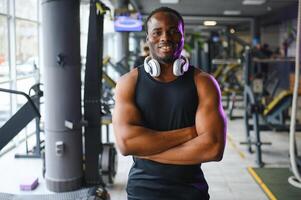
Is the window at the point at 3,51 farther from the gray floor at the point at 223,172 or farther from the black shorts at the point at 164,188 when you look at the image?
the black shorts at the point at 164,188

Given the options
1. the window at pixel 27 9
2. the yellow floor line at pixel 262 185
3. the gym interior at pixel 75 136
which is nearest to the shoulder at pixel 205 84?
the gym interior at pixel 75 136

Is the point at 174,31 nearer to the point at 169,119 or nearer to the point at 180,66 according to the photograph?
the point at 180,66

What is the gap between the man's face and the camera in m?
1.63

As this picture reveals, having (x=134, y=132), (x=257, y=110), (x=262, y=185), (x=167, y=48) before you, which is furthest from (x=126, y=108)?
(x=257, y=110)

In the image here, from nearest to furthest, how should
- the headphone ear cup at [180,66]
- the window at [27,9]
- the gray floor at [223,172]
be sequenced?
the headphone ear cup at [180,66], the gray floor at [223,172], the window at [27,9]

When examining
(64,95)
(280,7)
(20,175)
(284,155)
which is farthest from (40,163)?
(280,7)

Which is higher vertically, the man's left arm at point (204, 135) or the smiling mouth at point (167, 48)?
the smiling mouth at point (167, 48)

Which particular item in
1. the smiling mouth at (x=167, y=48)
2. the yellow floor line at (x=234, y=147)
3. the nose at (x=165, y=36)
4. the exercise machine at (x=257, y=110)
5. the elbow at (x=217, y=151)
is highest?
the nose at (x=165, y=36)

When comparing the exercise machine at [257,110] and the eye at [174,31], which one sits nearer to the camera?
the eye at [174,31]

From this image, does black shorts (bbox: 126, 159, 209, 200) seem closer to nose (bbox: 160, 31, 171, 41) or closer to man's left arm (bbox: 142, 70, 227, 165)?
man's left arm (bbox: 142, 70, 227, 165)

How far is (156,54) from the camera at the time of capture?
166 centimetres

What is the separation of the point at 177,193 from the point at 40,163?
4278 millimetres

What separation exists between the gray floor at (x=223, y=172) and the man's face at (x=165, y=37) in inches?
110

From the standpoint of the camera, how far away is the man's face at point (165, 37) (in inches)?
64.2
